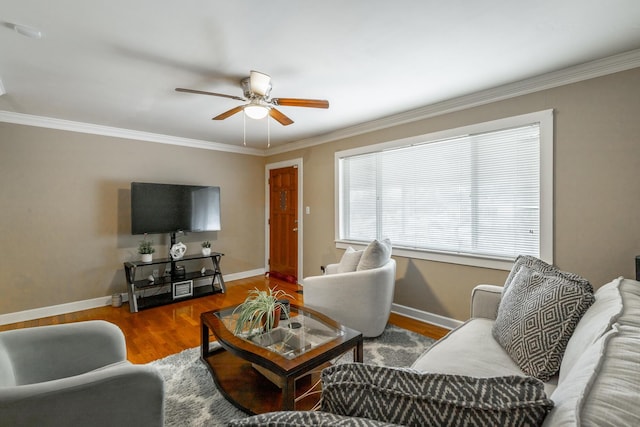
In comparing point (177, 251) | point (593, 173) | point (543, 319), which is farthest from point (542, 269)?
point (177, 251)

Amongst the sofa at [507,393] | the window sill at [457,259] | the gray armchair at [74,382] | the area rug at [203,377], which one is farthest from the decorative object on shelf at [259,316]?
the window sill at [457,259]

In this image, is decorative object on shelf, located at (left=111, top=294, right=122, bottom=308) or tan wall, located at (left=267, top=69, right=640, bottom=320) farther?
decorative object on shelf, located at (left=111, top=294, right=122, bottom=308)

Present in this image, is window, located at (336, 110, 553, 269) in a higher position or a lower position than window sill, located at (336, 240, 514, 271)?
higher

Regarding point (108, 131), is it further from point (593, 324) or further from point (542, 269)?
point (593, 324)

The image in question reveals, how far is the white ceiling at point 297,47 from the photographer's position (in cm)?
164

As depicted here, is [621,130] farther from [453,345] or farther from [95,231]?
[95,231]

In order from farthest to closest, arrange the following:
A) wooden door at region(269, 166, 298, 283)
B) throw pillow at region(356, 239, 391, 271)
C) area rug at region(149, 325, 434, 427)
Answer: wooden door at region(269, 166, 298, 283)
throw pillow at region(356, 239, 391, 271)
area rug at region(149, 325, 434, 427)

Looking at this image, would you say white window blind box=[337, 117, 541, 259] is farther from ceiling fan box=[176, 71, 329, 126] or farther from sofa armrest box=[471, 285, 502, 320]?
ceiling fan box=[176, 71, 329, 126]

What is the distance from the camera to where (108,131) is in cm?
389

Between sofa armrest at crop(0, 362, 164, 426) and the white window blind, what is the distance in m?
2.85

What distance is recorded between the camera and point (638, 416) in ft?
1.69

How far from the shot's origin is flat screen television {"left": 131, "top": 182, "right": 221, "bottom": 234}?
3902 millimetres

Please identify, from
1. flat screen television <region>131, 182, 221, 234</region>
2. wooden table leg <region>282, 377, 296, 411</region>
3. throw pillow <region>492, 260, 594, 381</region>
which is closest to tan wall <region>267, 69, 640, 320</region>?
throw pillow <region>492, 260, 594, 381</region>

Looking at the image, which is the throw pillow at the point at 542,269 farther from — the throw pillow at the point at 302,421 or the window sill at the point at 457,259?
the throw pillow at the point at 302,421
